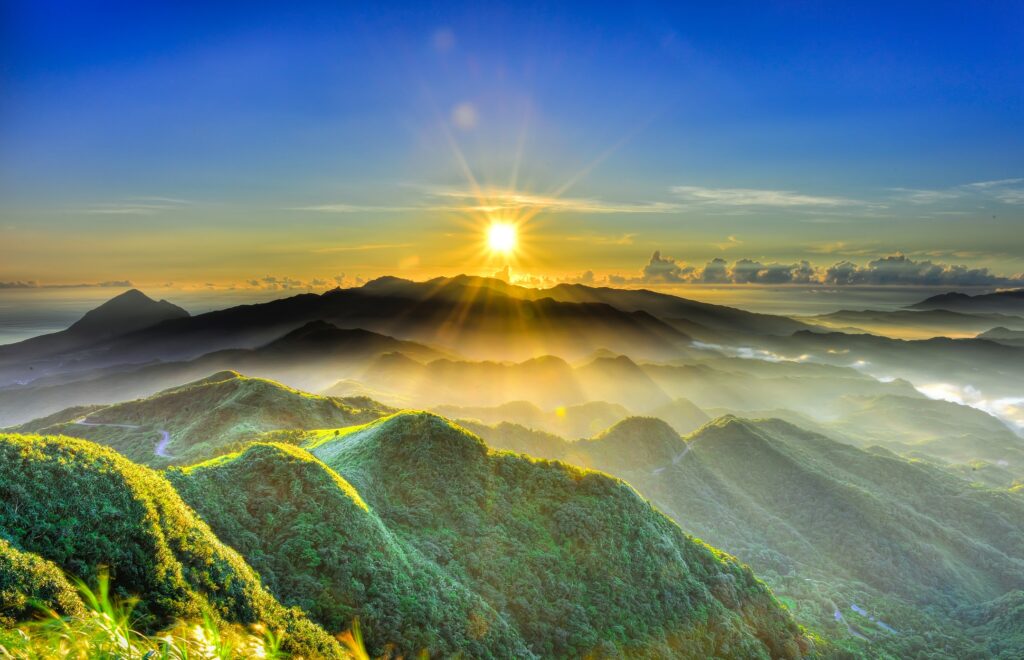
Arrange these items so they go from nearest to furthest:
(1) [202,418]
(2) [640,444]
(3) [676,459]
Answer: (1) [202,418] < (3) [676,459] < (2) [640,444]

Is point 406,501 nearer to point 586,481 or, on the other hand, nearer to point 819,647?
point 586,481

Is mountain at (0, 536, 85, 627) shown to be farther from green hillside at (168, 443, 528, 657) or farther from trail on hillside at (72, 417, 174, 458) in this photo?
trail on hillside at (72, 417, 174, 458)

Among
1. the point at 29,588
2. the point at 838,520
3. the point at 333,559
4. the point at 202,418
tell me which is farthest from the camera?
the point at 838,520

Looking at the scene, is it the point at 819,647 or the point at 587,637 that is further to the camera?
the point at 819,647

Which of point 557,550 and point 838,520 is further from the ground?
point 557,550

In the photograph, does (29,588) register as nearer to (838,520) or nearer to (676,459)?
(676,459)

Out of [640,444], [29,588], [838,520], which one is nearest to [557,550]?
[29,588]

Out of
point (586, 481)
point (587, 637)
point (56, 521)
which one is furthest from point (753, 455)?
point (56, 521)

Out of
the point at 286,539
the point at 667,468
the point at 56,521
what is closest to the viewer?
the point at 56,521
